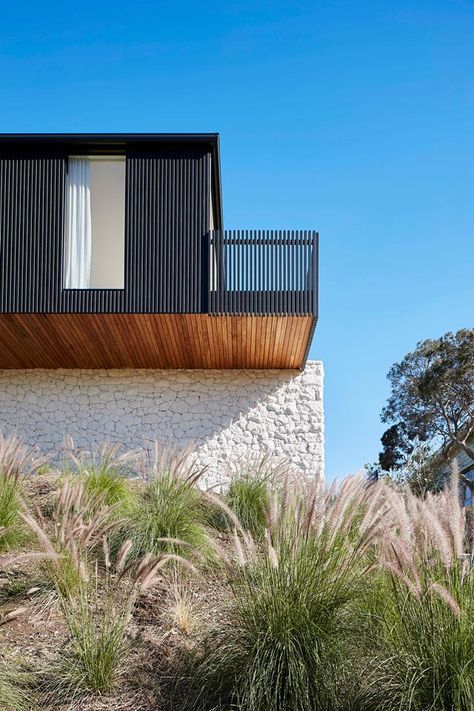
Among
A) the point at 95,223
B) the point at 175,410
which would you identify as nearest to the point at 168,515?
the point at 175,410

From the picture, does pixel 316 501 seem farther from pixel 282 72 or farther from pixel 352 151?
pixel 282 72

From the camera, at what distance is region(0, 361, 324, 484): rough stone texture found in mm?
12766

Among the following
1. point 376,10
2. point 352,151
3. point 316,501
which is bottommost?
point 316,501

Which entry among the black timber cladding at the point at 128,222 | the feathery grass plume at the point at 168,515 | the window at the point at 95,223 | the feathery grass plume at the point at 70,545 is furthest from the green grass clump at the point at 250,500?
the window at the point at 95,223

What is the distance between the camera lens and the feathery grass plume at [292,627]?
399 centimetres

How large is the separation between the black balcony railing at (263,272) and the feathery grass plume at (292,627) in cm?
681

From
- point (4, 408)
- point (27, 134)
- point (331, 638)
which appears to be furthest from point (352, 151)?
point (4, 408)

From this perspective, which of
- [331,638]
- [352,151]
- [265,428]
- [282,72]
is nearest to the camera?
[331,638]

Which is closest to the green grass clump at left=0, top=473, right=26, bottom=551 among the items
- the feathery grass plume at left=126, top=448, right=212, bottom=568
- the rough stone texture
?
the feathery grass plume at left=126, top=448, right=212, bottom=568

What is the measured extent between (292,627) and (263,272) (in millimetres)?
7729

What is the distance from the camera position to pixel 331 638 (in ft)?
13.5

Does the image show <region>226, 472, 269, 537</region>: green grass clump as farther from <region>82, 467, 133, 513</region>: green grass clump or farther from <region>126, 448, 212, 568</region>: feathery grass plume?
<region>82, 467, 133, 513</region>: green grass clump

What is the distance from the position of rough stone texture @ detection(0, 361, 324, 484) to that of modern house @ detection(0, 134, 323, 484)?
0.02 m

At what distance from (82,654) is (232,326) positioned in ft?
24.6
